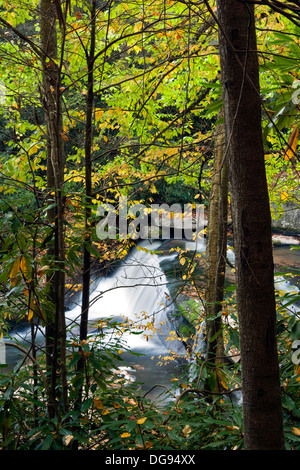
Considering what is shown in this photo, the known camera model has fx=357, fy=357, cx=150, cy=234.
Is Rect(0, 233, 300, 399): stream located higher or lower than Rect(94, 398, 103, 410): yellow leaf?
lower

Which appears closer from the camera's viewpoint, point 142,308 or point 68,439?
point 68,439

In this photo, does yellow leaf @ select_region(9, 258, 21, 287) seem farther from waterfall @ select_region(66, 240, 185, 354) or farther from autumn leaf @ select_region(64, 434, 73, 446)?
waterfall @ select_region(66, 240, 185, 354)

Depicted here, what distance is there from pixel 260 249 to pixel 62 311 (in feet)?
3.61

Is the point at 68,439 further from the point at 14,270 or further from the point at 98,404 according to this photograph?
the point at 14,270

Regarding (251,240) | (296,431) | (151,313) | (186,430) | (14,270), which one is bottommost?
(151,313)

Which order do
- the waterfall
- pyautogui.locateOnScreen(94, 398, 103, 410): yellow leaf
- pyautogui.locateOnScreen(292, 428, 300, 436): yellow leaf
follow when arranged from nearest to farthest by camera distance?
pyautogui.locateOnScreen(292, 428, 300, 436): yellow leaf, pyautogui.locateOnScreen(94, 398, 103, 410): yellow leaf, the waterfall

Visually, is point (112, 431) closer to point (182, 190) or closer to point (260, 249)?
point (260, 249)

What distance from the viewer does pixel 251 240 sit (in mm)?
1027

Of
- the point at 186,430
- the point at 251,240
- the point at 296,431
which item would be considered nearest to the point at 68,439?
the point at 186,430

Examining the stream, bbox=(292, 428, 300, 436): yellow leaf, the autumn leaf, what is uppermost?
bbox=(292, 428, 300, 436): yellow leaf

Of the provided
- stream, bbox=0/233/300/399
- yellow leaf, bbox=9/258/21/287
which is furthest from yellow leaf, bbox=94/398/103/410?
stream, bbox=0/233/300/399

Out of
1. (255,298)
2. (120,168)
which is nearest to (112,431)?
(255,298)

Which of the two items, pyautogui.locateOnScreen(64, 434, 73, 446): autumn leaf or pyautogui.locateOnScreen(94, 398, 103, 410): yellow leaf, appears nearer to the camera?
pyautogui.locateOnScreen(64, 434, 73, 446): autumn leaf

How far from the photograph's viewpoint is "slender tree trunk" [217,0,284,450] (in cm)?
102
